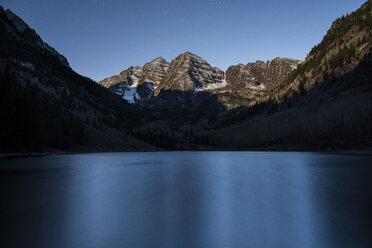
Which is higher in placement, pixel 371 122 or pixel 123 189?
pixel 371 122

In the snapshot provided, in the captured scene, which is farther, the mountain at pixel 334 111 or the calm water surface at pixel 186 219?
the mountain at pixel 334 111

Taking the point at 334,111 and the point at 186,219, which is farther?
the point at 334,111

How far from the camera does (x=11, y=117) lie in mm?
71875

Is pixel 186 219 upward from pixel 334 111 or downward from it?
downward

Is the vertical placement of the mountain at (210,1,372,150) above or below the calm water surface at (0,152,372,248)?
above

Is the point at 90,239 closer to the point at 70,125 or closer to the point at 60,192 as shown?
the point at 60,192

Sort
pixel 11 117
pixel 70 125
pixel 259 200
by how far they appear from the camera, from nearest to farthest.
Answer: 1. pixel 259 200
2. pixel 11 117
3. pixel 70 125

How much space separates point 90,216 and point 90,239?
4.05 meters

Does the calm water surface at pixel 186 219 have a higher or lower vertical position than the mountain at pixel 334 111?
lower

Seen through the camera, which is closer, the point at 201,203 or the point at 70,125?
the point at 201,203

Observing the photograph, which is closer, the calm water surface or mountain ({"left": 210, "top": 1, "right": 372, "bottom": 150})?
the calm water surface

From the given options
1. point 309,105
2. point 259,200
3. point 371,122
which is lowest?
point 259,200

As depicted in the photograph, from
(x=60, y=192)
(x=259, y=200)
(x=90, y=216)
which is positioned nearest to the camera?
(x=90, y=216)

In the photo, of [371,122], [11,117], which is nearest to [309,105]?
[371,122]
